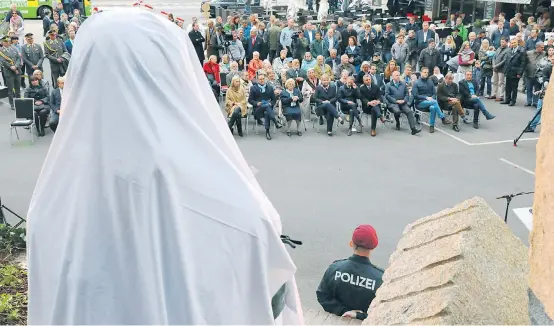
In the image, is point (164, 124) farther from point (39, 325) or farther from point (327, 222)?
point (327, 222)

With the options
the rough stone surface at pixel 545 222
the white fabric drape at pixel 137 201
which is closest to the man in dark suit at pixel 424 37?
the rough stone surface at pixel 545 222

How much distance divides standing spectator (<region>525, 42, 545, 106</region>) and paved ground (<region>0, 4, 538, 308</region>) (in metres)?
1.55

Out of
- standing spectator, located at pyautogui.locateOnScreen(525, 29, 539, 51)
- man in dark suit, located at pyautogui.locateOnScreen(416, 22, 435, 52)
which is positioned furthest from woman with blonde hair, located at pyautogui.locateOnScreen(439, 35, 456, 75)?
standing spectator, located at pyautogui.locateOnScreen(525, 29, 539, 51)

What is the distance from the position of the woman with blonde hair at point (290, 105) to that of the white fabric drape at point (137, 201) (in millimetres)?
11889

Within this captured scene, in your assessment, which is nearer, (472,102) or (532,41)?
(472,102)

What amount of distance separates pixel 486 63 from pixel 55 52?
34.8 feet

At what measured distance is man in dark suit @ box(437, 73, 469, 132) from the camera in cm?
1379

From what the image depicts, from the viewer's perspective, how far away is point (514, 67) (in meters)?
15.4

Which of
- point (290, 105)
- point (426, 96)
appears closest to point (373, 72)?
point (426, 96)

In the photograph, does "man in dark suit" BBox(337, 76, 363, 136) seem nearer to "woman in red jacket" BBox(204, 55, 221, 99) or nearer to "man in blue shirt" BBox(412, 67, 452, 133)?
"man in blue shirt" BBox(412, 67, 452, 133)

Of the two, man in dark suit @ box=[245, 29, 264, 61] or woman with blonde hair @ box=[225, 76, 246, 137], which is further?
man in dark suit @ box=[245, 29, 264, 61]

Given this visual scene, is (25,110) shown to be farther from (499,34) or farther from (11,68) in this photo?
(499,34)

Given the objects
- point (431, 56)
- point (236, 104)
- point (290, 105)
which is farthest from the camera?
point (431, 56)

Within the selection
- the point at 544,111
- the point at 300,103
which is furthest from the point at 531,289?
the point at 300,103
